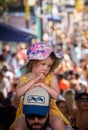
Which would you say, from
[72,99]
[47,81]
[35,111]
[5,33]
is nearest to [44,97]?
[35,111]

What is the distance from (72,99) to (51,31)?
2555 cm

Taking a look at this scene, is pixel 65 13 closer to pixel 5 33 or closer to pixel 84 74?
pixel 5 33

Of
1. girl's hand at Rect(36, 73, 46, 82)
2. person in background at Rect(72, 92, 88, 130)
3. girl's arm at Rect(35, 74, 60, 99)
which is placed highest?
girl's hand at Rect(36, 73, 46, 82)

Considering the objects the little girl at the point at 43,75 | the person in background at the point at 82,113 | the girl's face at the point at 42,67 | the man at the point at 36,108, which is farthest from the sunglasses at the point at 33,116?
the person in background at the point at 82,113

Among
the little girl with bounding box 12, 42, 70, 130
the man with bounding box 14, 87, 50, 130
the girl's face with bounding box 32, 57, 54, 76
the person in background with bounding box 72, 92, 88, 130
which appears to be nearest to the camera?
the man with bounding box 14, 87, 50, 130

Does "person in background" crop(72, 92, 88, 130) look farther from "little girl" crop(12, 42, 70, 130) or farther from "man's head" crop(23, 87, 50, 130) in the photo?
"man's head" crop(23, 87, 50, 130)

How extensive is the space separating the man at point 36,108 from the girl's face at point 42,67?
1.44 feet

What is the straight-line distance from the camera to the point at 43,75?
466cm

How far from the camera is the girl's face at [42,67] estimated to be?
4.74 metres

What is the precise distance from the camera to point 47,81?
473 cm

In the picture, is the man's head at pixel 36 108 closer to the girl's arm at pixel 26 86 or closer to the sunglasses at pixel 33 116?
the sunglasses at pixel 33 116

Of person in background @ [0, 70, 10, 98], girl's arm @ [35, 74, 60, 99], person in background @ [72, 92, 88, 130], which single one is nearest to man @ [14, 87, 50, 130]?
girl's arm @ [35, 74, 60, 99]

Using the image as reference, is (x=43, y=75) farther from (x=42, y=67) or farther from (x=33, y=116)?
(x=33, y=116)

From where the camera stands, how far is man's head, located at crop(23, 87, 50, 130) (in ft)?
13.7
